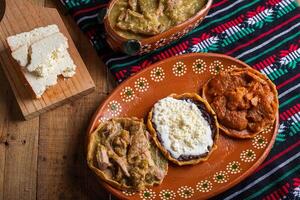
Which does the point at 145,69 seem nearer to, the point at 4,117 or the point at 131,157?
the point at 131,157

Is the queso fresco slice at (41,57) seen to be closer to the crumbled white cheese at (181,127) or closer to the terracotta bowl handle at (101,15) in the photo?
the terracotta bowl handle at (101,15)

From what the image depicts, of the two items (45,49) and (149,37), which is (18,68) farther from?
(149,37)

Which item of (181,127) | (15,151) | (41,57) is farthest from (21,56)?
(181,127)

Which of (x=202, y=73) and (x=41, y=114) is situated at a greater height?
(x=202, y=73)

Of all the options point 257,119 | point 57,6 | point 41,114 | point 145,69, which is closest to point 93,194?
point 41,114

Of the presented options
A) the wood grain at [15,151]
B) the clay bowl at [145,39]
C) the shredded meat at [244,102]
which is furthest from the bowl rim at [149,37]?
the wood grain at [15,151]

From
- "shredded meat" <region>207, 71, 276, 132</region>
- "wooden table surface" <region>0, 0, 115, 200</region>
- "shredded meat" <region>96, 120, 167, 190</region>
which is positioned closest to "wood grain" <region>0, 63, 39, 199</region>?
"wooden table surface" <region>0, 0, 115, 200</region>

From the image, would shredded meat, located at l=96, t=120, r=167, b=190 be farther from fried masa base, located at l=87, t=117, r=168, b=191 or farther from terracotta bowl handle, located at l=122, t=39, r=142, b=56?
terracotta bowl handle, located at l=122, t=39, r=142, b=56
